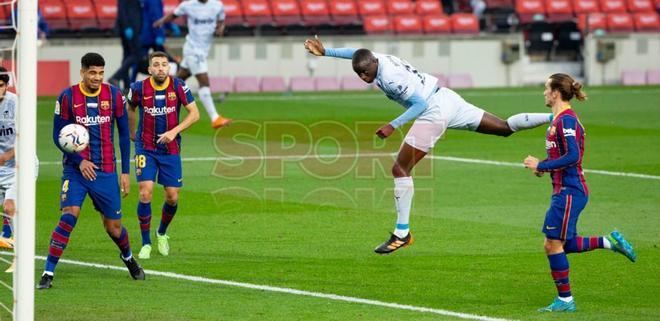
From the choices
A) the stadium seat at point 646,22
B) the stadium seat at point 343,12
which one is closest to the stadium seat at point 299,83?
the stadium seat at point 343,12

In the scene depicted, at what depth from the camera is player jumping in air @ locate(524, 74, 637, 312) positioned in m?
9.73

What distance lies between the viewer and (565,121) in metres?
9.77

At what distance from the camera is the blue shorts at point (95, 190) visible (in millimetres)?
10812

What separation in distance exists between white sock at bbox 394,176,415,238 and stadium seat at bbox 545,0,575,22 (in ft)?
87.6

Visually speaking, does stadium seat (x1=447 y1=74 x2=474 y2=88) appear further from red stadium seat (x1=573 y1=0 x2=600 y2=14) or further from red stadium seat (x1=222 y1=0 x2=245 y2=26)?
red stadium seat (x1=222 y1=0 x2=245 y2=26)

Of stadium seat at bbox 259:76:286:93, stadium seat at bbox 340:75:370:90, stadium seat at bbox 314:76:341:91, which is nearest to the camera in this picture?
stadium seat at bbox 259:76:286:93

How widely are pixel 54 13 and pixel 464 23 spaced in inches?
462

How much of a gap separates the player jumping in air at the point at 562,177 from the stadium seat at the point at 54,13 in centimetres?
2533

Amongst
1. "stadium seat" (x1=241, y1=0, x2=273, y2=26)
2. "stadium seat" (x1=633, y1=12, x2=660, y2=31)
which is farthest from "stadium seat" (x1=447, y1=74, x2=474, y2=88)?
"stadium seat" (x1=633, y1=12, x2=660, y2=31)

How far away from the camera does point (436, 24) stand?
36125 millimetres

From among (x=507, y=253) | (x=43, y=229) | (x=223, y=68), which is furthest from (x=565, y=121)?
(x=223, y=68)

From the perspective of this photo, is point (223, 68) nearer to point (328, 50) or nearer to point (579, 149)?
point (328, 50)

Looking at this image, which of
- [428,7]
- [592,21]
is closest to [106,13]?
[428,7]

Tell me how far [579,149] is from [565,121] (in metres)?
0.25
